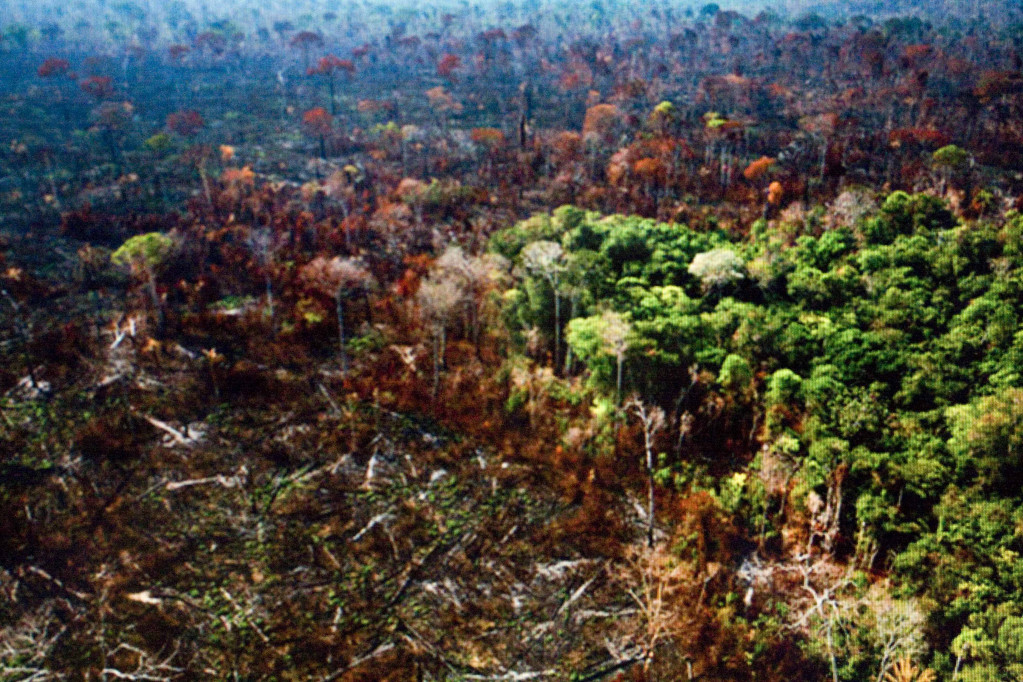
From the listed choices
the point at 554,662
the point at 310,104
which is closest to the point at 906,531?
the point at 554,662

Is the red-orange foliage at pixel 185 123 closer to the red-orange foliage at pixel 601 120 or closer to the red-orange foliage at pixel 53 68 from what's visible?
the red-orange foliage at pixel 53 68

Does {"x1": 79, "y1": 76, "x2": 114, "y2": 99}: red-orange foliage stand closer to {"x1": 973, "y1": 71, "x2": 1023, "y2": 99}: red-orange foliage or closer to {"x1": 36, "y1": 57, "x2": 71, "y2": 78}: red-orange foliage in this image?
{"x1": 36, "y1": 57, "x2": 71, "y2": 78}: red-orange foliage

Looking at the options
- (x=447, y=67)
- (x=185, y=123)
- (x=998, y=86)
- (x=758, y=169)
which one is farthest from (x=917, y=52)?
(x=185, y=123)

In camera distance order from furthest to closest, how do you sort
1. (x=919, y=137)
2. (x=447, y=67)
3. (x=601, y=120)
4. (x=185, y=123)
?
(x=447, y=67)
(x=185, y=123)
(x=601, y=120)
(x=919, y=137)

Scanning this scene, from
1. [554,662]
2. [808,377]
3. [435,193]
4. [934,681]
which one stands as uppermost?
[435,193]

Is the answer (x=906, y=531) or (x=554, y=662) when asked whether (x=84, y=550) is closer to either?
(x=554, y=662)

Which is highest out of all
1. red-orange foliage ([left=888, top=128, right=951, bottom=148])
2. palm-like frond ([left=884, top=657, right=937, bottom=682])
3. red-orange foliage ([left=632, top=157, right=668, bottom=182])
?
red-orange foliage ([left=888, top=128, right=951, bottom=148])

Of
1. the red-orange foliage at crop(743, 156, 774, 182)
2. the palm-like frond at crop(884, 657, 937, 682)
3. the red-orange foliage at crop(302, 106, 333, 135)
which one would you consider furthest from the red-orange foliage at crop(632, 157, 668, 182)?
the palm-like frond at crop(884, 657, 937, 682)

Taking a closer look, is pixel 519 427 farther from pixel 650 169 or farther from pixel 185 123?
pixel 185 123
